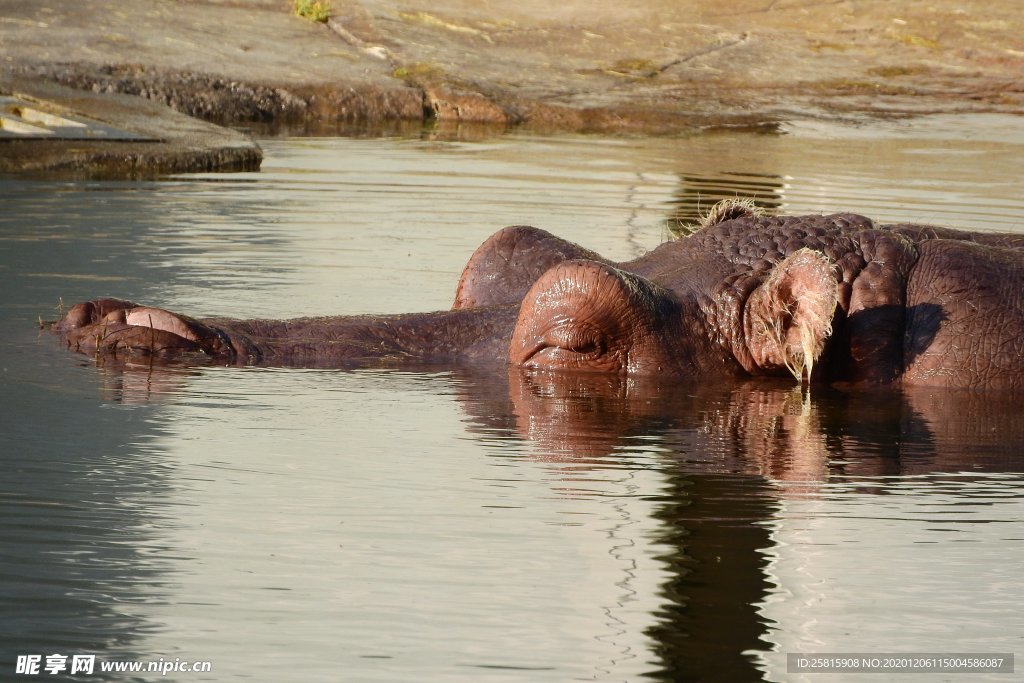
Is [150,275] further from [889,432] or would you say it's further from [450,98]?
[450,98]

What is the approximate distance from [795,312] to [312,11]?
13079 mm

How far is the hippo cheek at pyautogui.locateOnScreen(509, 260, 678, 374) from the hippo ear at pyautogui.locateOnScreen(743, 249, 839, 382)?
0.27m

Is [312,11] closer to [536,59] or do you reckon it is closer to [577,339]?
[536,59]

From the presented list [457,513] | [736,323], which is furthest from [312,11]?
[457,513]

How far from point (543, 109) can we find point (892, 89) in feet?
13.2

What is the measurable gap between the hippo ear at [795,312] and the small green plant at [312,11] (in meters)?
12.8

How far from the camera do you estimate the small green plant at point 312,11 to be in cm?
1703

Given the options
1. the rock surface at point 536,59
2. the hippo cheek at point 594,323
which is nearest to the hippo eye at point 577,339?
the hippo cheek at point 594,323

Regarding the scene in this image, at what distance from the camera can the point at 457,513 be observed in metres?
3.50

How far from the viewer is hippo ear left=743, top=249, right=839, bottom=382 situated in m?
4.71

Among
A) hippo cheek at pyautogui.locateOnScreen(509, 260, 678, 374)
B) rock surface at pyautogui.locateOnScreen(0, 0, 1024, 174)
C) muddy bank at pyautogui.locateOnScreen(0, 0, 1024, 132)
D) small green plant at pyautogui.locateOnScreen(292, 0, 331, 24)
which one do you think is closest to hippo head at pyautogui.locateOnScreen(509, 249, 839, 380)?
hippo cheek at pyautogui.locateOnScreen(509, 260, 678, 374)

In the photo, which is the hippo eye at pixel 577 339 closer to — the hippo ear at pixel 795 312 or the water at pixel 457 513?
the water at pixel 457 513

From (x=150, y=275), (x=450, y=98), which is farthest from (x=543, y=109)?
(x=150, y=275)

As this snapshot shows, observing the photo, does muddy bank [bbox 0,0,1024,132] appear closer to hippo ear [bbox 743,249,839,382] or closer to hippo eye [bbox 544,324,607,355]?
hippo eye [bbox 544,324,607,355]
